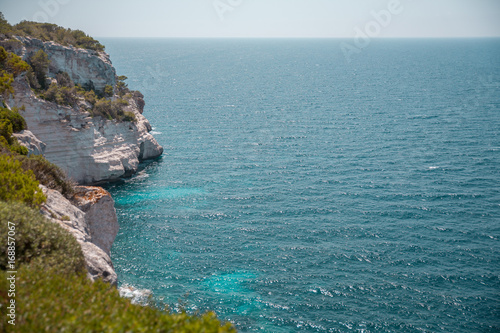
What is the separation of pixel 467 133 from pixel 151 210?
74.9 metres

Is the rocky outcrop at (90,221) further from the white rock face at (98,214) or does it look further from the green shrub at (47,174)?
the green shrub at (47,174)

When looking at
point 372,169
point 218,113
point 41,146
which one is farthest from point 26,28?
point 372,169

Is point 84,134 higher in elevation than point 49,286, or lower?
higher

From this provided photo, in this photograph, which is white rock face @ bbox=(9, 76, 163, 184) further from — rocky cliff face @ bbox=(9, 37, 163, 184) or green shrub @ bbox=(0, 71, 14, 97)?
green shrub @ bbox=(0, 71, 14, 97)

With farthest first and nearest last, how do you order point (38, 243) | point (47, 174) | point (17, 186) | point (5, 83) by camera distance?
point (5, 83) → point (47, 174) → point (17, 186) → point (38, 243)

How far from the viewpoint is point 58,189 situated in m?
30.1

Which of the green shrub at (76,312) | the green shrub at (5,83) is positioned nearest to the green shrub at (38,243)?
the green shrub at (76,312)

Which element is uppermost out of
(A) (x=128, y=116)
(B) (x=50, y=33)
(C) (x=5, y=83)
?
(B) (x=50, y=33)

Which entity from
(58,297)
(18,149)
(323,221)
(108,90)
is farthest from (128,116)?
(58,297)

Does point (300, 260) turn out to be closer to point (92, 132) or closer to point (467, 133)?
point (92, 132)

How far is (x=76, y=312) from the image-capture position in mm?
13352

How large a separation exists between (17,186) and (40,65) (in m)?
45.3

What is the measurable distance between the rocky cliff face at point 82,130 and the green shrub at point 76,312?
45923 mm

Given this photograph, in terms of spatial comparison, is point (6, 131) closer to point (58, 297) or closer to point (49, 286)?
point (49, 286)
